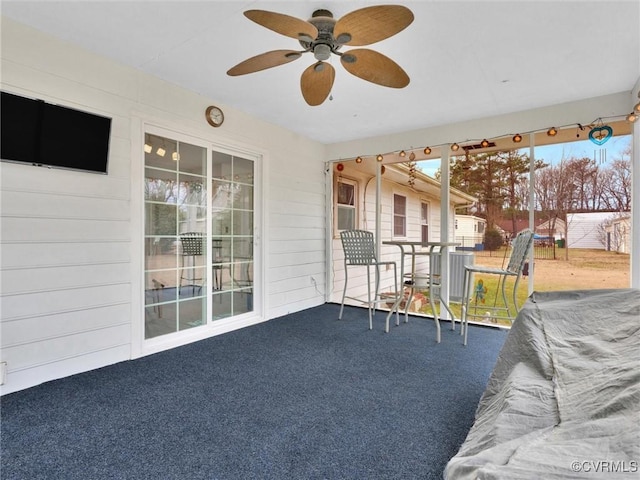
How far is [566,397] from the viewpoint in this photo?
109cm

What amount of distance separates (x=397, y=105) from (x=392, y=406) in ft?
10.2

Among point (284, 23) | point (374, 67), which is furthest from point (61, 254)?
point (374, 67)

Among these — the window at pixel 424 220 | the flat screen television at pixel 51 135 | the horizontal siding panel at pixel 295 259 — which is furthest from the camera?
the window at pixel 424 220

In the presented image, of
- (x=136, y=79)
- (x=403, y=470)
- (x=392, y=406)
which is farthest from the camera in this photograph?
(x=136, y=79)

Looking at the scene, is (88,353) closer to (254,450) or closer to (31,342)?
(31,342)

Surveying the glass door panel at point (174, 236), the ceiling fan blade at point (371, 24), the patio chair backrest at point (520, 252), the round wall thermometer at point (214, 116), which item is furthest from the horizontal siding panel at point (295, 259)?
the ceiling fan blade at point (371, 24)

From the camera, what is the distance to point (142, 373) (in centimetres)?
264

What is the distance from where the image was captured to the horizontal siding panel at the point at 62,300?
2301mm

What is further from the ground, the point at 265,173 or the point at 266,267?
the point at 265,173

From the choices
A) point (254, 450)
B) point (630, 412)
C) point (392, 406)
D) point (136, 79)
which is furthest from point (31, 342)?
point (630, 412)

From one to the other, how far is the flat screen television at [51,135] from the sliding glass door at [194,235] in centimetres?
48

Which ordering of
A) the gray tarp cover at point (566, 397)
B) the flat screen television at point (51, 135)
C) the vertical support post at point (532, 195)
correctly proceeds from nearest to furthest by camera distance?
the gray tarp cover at point (566, 397), the flat screen television at point (51, 135), the vertical support post at point (532, 195)

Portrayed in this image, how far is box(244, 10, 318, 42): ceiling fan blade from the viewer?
1673 mm

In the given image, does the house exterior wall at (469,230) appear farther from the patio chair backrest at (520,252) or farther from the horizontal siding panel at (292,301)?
the horizontal siding panel at (292,301)
